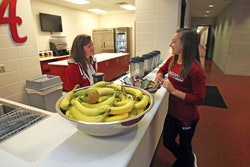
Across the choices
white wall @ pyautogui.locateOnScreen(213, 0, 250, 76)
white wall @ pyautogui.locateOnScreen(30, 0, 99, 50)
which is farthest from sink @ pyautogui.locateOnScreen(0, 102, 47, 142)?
white wall @ pyautogui.locateOnScreen(213, 0, 250, 76)

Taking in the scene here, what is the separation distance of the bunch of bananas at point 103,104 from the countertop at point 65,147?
140mm

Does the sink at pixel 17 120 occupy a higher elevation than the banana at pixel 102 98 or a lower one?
lower

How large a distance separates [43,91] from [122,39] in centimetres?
581

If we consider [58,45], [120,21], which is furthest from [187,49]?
[120,21]

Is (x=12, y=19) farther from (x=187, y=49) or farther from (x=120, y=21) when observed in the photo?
(x=120, y=21)

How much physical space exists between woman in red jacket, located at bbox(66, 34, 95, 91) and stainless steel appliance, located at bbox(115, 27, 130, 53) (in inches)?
235

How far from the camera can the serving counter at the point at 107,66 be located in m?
3.91

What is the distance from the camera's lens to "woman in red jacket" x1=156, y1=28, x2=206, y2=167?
1245 mm

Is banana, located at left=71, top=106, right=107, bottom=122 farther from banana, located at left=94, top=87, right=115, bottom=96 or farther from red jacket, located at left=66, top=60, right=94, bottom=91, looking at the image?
red jacket, located at left=66, top=60, right=94, bottom=91

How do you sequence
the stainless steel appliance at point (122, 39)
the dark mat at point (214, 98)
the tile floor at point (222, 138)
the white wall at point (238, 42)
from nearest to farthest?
the tile floor at point (222, 138), the dark mat at point (214, 98), the white wall at point (238, 42), the stainless steel appliance at point (122, 39)

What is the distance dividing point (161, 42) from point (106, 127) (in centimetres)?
273

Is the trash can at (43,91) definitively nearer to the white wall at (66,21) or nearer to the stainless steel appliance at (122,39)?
the white wall at (66,21)

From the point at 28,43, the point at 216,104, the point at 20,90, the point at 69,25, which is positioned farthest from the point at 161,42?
the point at 69,25

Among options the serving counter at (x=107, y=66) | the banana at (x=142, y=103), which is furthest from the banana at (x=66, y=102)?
the serving counter at (x=107, y=66)
